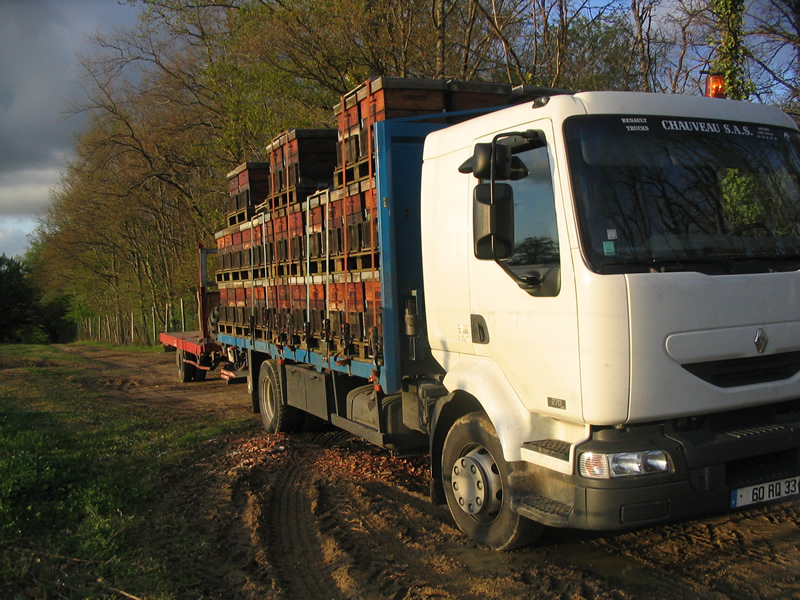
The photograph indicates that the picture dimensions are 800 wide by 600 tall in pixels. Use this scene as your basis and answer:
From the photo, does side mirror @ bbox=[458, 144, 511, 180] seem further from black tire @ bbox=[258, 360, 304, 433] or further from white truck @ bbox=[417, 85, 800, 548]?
black tire @ bbox=[258, 360, 304, 433]

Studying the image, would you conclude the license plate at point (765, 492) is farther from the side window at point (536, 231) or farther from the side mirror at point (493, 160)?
the side mirror at point (493, 160)

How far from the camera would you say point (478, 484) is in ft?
14.6

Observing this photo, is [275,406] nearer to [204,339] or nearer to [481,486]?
[481,486]

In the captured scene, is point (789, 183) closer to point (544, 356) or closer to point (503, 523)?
point (544, 356)

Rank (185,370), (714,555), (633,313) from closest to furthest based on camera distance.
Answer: (633,313) → (714,555) → (185,370)

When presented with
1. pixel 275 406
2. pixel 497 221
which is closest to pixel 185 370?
pixel 275 406

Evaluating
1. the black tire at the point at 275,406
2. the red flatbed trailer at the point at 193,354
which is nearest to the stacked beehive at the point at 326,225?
the black tire at the point at 275,406

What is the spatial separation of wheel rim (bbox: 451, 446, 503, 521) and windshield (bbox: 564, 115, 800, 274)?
154 centimetres

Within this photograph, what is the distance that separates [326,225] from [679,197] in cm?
364

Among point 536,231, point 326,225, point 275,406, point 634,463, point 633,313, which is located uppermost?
point 326,225

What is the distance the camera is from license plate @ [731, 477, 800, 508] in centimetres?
370

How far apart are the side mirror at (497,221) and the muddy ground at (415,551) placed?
194cm

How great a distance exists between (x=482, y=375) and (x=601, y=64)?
16045 millimetres

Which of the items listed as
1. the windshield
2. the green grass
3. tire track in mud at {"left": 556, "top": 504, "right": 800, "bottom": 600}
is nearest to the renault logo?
the windshield
